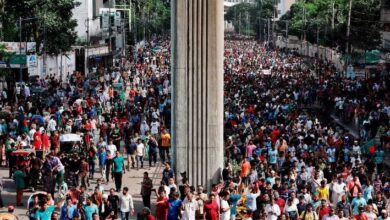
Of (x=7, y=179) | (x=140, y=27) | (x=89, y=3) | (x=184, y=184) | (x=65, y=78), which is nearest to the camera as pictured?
(x=184, y=184)

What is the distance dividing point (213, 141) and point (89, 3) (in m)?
70.9

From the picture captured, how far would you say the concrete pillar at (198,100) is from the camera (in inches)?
1027

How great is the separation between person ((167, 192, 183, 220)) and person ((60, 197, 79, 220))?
207 centimetres

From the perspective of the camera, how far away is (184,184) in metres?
23.8

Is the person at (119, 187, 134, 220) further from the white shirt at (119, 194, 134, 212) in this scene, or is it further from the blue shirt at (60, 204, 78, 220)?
the blue shirt at (60, 204, 78, 220)

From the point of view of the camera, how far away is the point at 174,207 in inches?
836

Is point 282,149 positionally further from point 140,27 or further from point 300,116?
point 140,27

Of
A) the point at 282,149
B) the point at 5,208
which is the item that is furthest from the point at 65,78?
the point at 5,208

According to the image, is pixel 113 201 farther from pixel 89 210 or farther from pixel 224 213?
pixel 224 213

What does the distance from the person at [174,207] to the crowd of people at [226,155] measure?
3 cm

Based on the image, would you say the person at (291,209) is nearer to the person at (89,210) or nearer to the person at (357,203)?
the person at (357,203)

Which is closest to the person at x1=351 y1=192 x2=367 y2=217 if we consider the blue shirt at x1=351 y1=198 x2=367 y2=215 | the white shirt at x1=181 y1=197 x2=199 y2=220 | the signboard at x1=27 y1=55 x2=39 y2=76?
the blue shirt at x1=351 y1=198 x2=367 y2=215

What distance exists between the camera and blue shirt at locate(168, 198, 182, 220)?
21234 mm

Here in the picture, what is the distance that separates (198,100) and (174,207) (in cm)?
566
